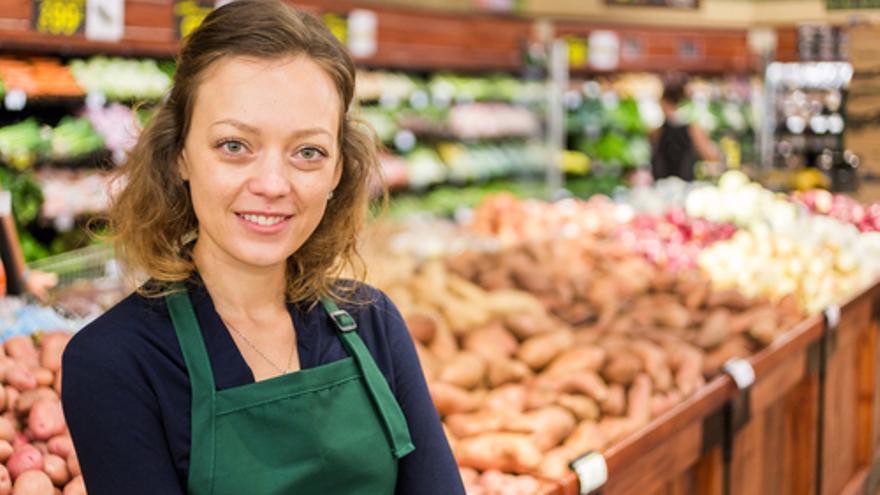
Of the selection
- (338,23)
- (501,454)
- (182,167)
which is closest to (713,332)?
(501,454)

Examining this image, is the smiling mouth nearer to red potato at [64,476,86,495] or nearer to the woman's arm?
the woman's arm

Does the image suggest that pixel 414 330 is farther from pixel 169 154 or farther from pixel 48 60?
pixel 48 60

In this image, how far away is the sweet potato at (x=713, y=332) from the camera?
355 centimetres

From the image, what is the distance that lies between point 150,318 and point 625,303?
9.44 ft

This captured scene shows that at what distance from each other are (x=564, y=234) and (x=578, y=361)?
80.5 inches

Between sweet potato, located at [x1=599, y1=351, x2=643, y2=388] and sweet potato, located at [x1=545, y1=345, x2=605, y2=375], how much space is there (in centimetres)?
3

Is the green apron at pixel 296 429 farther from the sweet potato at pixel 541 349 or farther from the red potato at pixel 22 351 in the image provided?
the sweet potato at pixel 541 349

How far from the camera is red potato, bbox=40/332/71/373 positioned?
2045mm

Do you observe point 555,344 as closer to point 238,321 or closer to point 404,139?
point 238,321

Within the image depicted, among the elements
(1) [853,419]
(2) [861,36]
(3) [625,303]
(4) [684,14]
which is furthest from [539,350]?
(4) [684,14]

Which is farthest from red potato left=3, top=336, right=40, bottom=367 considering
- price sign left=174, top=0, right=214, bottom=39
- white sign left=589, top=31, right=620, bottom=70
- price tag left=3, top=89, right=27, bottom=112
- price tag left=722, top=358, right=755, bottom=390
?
white sign left=589, top=31, right=620, bottom=70

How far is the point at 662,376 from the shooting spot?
313 cm

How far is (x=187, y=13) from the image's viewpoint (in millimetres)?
6020

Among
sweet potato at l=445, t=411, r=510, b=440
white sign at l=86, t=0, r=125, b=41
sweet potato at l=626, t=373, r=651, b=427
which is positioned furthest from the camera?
white sign at l=86, t=0, r=125, b=41
